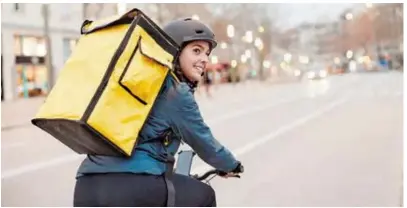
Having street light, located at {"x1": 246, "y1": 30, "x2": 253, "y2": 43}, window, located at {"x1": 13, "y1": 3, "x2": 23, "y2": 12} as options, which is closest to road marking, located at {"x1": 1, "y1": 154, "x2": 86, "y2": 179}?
window, located at {"x1": 13, "y1": 3, "x2": 23, "y2": 12}

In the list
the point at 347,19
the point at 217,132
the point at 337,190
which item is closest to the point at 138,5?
the point at 217,132

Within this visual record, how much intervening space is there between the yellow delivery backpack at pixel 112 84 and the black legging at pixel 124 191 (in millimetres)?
66

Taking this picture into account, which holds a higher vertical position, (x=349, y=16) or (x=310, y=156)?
(x=349, y=16)

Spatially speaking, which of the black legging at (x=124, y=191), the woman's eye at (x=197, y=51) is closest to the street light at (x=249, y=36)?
the woman's eye at (x=197, y=51)

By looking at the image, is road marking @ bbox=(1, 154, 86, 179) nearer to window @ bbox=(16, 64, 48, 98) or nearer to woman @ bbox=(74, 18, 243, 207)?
window @ bbox=(16, 64, 48, 98)

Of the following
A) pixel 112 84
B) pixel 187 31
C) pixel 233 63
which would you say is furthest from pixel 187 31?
pixel 233 63

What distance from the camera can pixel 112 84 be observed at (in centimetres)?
122

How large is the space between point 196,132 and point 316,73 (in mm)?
1661

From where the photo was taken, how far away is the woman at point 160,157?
1270 mm

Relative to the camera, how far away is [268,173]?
2.84 metres

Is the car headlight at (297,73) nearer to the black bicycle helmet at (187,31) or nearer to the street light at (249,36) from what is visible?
the street light at (249,36)

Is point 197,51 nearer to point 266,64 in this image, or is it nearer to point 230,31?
point 230,31

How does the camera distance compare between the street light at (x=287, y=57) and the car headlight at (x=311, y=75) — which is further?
the street light at (x=287, y=57)

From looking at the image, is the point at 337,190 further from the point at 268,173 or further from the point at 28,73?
the point at 28,73
